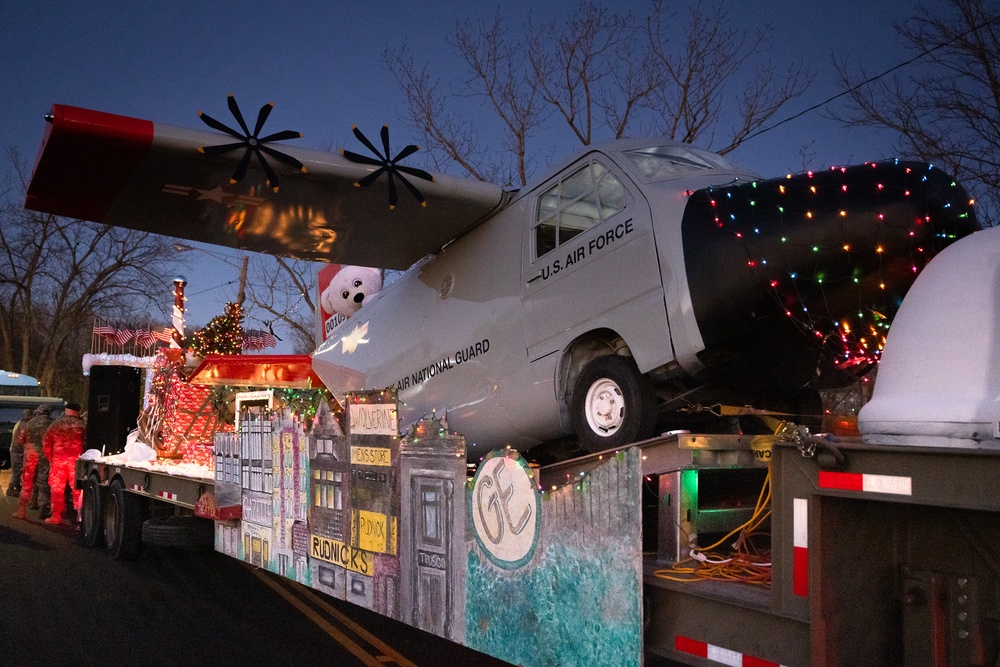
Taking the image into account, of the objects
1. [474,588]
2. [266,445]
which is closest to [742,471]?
[474,588]

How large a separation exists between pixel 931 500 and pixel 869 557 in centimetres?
50

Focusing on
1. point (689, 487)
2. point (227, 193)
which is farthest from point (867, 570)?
point (227, 193)

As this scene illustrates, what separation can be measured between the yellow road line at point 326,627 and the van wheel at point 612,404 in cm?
227

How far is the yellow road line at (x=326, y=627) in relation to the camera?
21.5 feet

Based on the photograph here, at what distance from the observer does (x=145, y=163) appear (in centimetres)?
742

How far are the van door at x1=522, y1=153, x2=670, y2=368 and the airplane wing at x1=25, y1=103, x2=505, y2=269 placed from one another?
1.00m

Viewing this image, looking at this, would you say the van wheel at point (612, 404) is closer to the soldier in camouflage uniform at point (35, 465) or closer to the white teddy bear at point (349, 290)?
the white teddy bear at point (349, 290)

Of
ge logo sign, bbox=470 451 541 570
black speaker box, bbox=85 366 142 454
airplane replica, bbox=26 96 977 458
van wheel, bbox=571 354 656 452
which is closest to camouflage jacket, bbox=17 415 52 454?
black speaker box, bbox=85 366 142 454

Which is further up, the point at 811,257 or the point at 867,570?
the point at 811,257

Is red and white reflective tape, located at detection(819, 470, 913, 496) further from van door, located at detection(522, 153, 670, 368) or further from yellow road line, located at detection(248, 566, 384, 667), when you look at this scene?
yellow road line, located at detection(248, 566, 384, 667)

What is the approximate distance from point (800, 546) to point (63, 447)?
1379 centimetres

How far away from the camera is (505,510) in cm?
423

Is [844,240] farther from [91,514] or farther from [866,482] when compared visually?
[91,514]

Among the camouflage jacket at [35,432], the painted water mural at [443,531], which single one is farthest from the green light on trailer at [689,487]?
the camouflage jacket at [35,432]
